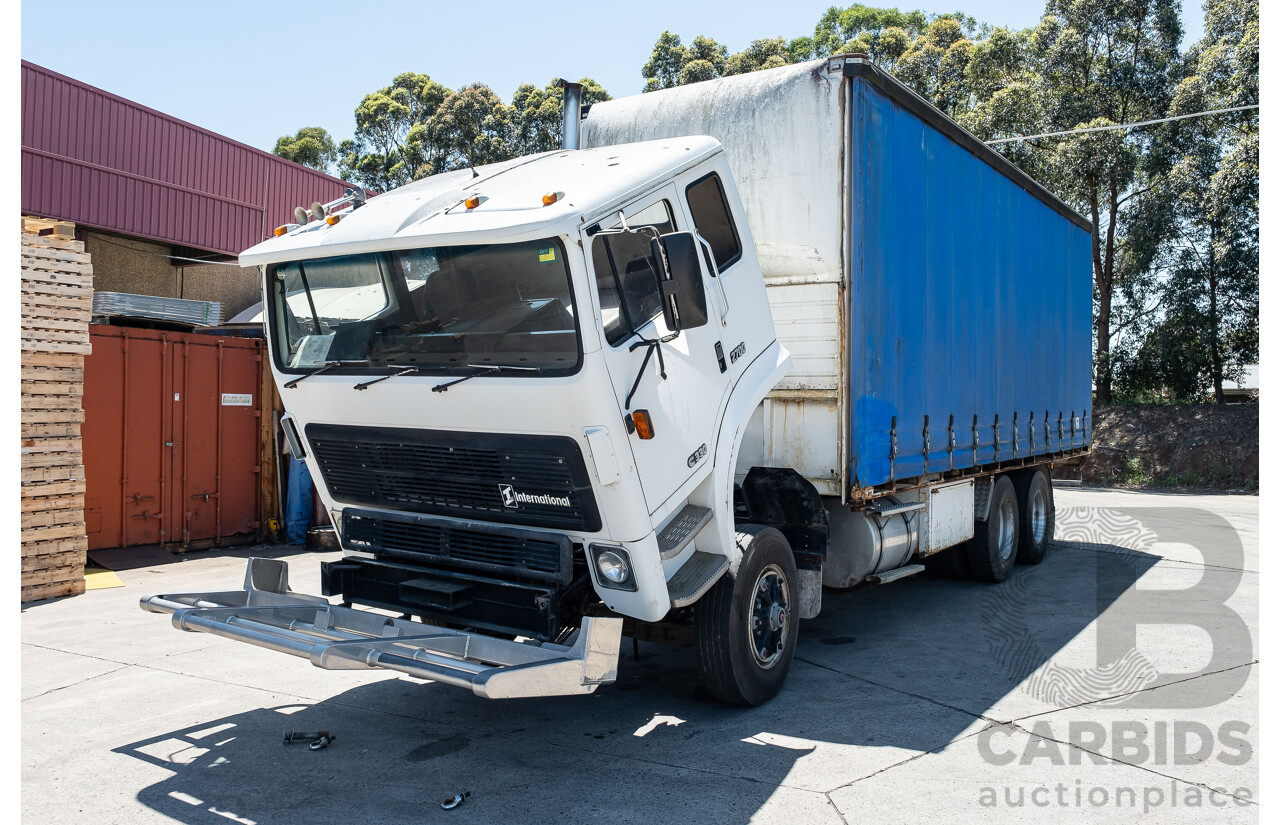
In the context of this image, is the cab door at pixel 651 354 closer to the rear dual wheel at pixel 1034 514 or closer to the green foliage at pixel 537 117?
the rear dual wheel at pixel 1034 514

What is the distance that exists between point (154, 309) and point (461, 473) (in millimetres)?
8981

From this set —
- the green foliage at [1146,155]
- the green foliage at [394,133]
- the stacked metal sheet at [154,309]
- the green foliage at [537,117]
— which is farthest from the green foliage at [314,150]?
the stacked metal sheet at [154,309]

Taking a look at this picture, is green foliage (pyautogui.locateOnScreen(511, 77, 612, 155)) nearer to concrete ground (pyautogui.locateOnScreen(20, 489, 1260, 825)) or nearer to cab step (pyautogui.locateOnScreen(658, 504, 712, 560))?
concrete ground (pyautogui.locateOnScreen(20, 489, 1260, 825))

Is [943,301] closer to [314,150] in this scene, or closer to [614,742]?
[614,742]

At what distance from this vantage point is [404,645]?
4305 mm

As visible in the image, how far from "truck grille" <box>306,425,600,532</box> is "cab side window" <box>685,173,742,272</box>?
5.48 feet

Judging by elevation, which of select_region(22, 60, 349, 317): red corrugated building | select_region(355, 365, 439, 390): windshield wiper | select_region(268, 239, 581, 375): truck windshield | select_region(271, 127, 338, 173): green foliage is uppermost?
select_region(271, 127, 338, 173): green foliage

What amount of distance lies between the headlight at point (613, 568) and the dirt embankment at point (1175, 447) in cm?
2112

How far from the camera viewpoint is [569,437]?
4320mm

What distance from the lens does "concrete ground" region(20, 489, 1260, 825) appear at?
4207mm

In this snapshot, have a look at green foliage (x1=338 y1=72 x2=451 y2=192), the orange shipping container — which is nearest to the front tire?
the orange shipping container

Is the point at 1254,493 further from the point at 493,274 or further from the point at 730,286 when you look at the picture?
the point at 493,274

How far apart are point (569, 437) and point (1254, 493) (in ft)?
74.7

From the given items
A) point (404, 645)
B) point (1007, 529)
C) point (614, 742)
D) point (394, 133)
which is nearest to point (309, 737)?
point (404, 645)
